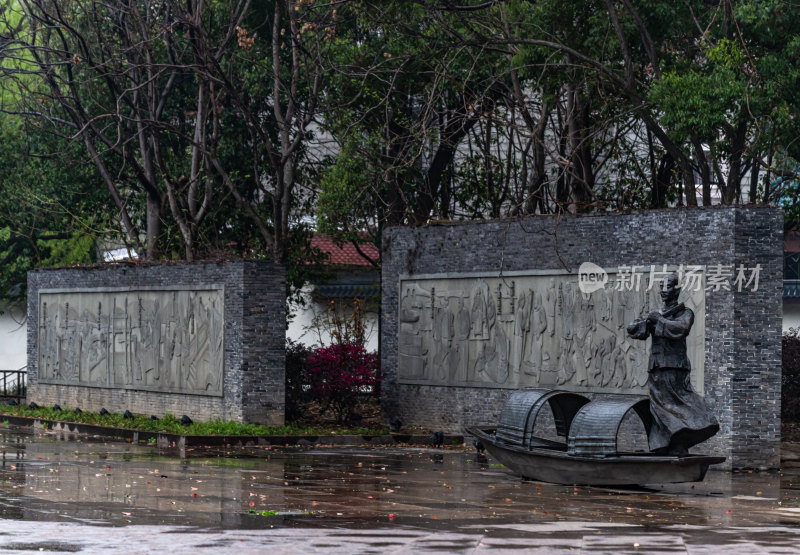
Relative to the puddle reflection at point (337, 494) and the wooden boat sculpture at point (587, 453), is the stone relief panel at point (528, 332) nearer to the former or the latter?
the puddle reflection at point (337, 494)

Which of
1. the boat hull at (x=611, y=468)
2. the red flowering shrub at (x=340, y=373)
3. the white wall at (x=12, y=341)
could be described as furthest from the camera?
the white wall at (x=12, y=341)

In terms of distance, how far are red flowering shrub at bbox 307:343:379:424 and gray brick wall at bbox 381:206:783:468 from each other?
2.68 meters

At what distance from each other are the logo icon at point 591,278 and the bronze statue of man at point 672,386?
380 centimetres

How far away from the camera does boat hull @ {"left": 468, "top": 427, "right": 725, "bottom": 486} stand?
47.1 ft

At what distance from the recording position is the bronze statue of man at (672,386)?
1494 centimetres

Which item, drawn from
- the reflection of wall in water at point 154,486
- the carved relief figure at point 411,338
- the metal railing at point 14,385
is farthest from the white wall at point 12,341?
the reflection of wall in water at point 154,486

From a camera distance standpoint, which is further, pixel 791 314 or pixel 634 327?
pixel 791 314

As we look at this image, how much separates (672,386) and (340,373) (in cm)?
866

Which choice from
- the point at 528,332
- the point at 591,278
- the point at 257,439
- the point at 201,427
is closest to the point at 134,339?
the point at 201,427

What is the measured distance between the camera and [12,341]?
1572 inches

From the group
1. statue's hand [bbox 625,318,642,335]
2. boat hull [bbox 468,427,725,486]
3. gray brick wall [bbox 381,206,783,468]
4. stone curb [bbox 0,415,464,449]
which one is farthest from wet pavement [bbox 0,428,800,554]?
statue's hand [bbox 625,318,642,335]

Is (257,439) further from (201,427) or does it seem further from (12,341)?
(12,341)

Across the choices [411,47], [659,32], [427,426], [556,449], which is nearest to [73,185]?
[411,47]

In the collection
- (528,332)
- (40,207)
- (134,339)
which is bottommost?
(134,339)
